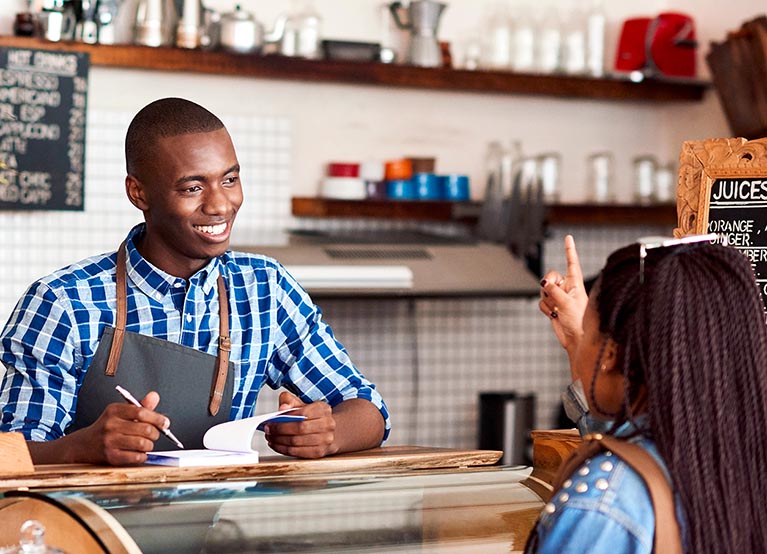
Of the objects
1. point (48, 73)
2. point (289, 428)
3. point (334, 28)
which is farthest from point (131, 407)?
point (334, 28)

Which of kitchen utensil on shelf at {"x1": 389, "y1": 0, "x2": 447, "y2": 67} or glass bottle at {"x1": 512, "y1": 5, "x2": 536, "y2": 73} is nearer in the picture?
kitchen utensil on shelf at {"x1": 389, "y1": 0, "x2": 447, "y2": 67}

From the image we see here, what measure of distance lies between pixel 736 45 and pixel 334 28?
1.58m

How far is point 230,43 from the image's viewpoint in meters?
4.29

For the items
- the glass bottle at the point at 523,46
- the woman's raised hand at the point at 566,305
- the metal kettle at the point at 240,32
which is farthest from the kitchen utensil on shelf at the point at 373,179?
the woman's raised hand at the point at 566,305

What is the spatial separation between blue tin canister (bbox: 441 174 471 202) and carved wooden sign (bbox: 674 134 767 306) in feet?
8.14

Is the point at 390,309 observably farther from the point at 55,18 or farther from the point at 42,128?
the point at 55,18

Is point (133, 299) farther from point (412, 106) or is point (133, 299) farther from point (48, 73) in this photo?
point (412, 106)

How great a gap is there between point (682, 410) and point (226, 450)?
0.87 metres

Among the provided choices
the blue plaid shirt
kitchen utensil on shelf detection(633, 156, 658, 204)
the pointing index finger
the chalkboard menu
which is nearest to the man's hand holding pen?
the blue plaid shirt

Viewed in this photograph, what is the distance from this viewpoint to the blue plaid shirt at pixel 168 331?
6.55 feet

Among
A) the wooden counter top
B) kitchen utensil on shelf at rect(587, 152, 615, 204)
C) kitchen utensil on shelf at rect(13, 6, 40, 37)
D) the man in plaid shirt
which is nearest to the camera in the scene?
the wooden counter top

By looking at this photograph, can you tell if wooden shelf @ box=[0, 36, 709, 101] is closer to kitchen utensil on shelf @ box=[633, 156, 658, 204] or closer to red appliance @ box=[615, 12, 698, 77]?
red appliance @ box=[615, 12, 698, 77]

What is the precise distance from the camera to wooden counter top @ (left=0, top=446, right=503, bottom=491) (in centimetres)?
151

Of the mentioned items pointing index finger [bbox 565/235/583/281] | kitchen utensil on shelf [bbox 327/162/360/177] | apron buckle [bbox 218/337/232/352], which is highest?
kitchen utensil on shelf [bbox 327/162/360/177]
